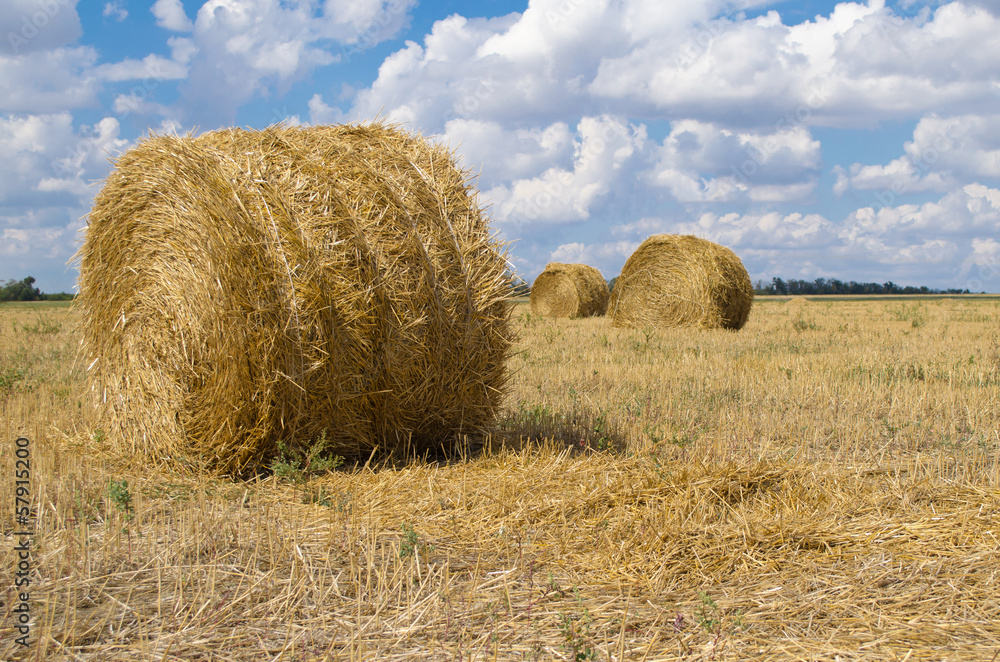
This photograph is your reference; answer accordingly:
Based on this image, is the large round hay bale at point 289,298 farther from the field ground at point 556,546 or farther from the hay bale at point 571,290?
the hay bale at point 571,290

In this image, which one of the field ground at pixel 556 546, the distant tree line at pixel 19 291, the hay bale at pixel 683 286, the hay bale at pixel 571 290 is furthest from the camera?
the distant tree line at pixel 19 291

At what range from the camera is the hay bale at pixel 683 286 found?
15414mm

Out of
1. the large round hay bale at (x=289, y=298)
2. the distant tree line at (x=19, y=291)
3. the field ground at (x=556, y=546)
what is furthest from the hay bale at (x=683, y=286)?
the distant tree line at (x=19, y=291)

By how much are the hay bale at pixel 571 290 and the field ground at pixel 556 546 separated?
1452cm

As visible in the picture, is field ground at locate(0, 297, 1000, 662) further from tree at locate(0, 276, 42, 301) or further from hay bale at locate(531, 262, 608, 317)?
tree at locate(0, 276, 42, 301)

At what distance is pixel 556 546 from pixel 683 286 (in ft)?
42.1

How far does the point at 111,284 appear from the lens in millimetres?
5785

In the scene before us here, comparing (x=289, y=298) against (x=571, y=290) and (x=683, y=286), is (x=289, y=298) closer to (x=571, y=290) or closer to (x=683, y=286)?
(x=683, y=286)

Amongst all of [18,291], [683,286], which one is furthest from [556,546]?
[18,291]

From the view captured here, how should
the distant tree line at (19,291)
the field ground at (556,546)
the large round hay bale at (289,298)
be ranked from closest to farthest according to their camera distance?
the field ground at (556,546) < the large round hay bale at (289,298) < the distant tree line at (19,291)

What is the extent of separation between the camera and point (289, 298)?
4867 millimetres

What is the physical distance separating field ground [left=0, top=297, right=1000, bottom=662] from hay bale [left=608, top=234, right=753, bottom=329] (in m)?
8.50

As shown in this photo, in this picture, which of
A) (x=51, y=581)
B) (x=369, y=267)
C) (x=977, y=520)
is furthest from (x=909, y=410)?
(x=51, y=581)

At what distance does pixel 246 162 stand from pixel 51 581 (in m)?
2.99
